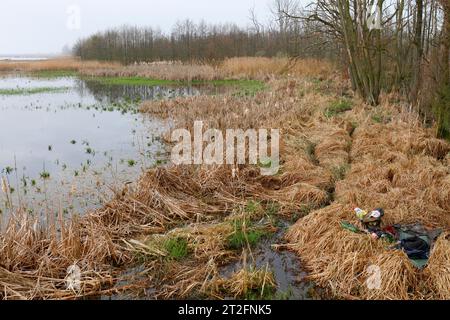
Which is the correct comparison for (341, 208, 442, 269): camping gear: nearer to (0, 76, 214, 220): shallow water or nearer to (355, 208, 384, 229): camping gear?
(355, 208, 384, 229): camping gear

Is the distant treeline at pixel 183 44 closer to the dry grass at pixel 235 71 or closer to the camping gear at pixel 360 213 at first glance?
the dry grass at pixel 235 71

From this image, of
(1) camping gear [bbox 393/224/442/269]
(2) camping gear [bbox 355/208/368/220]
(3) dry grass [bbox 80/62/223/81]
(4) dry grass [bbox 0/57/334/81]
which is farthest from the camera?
(3) dry grass [bbox 80/62/223/81]

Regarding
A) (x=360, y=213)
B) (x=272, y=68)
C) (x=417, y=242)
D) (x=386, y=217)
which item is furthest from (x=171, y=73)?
(x=417, y=242)

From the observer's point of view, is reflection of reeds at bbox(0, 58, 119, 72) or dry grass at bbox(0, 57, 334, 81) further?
reflection of reeds at bbox(0, 58, 119, 72)

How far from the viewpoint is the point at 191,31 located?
40.4m

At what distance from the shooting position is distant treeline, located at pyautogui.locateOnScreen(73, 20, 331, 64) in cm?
3481

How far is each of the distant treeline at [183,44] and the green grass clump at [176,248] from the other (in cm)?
2846

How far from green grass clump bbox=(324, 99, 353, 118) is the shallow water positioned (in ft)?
14.8

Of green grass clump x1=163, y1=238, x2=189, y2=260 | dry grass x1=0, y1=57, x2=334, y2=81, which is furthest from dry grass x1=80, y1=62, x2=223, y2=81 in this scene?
green grass clump x1=163, y1=238, x2=189, y2=260

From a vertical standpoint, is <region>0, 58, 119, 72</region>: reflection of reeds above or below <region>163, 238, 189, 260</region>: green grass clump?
above

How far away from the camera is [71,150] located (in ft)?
31.4

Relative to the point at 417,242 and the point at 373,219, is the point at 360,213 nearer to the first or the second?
the point at 373,219

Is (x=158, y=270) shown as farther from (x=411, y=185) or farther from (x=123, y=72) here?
(x=123, y=72)

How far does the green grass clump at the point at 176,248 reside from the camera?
457 centimetres
